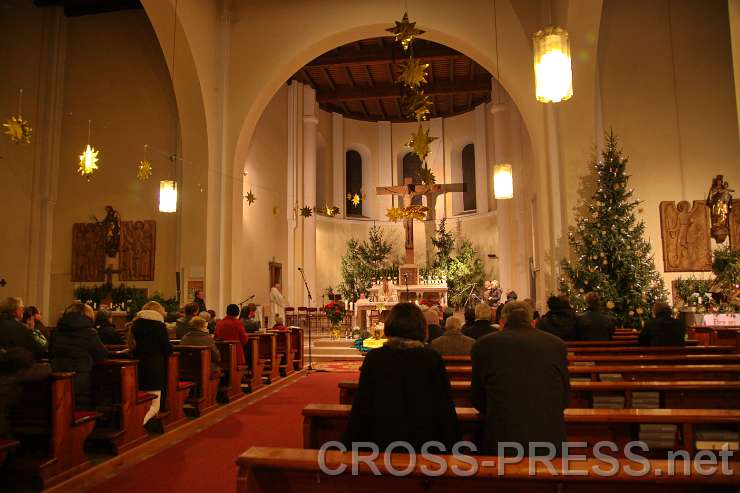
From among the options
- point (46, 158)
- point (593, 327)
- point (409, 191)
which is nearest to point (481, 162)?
point (409, 191)

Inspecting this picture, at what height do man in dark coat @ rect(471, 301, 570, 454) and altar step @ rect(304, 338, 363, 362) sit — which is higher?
man in dark coat @ rect(471, 301, 570, 454)

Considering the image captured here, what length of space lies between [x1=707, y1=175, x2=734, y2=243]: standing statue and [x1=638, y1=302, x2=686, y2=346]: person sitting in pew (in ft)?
15.2

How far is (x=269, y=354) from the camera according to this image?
25.9 ft

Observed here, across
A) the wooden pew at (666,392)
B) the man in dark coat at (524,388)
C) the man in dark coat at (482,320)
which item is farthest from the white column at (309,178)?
the man in dark coat at (524,388)

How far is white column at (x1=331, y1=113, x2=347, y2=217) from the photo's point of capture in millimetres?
19688

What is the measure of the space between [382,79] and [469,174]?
16.2 feet

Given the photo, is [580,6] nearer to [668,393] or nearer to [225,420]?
[668,393]

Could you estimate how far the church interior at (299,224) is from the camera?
3.63m

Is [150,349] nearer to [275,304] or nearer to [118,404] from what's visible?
[118,404]

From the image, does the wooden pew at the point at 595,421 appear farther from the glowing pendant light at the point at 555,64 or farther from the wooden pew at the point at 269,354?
the wooden pew at the point at 269,354

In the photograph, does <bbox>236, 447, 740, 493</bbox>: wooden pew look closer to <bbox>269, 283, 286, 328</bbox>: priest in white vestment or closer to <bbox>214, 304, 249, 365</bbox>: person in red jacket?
<bbox>214, 304, 249, 365</bbox>: person in red jacket

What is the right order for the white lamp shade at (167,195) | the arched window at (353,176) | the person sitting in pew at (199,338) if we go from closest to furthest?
the person sitting in pew at (199,338) → the white lamp shade at (167,195) → the arched window at (353,176)

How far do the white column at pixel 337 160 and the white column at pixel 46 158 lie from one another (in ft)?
30.1

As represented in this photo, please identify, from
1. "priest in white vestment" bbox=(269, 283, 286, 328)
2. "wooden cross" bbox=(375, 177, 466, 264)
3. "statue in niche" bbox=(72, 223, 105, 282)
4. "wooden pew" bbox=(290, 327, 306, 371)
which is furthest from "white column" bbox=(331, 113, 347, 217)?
"wooden pew" bbox=(290, 327, 306, 371)
